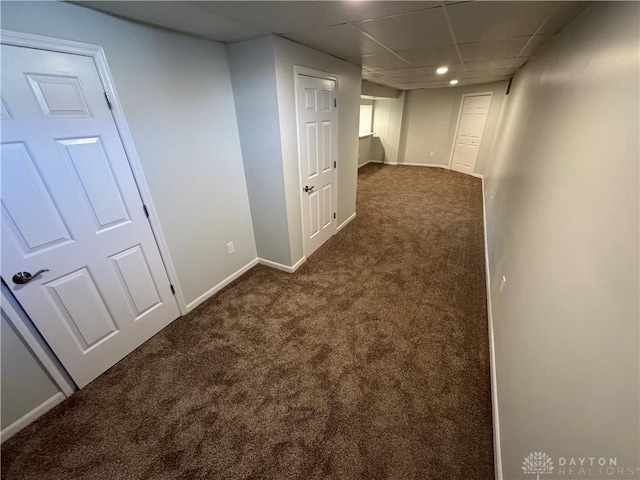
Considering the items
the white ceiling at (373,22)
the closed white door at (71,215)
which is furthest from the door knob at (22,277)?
the white ceiling at (373,22)

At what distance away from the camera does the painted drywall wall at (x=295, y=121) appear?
214 cm

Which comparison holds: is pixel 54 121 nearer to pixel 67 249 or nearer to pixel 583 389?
pixel 67 249

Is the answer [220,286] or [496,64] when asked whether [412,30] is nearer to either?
[496,64]

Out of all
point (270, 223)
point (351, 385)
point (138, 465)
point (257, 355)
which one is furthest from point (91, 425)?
point (270, 223)

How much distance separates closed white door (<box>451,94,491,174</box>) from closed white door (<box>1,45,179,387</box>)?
24.1 ft

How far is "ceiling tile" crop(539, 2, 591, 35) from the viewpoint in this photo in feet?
4.77

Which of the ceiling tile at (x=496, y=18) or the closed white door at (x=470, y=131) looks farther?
the closed white door at (x=470, y=131)

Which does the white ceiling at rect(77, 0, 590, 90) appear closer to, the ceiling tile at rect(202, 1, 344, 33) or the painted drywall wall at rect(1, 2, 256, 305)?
the ceiling tile at rect(202, 1, 344, 33)

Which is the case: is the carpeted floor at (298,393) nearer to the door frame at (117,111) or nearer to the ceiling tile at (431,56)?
the door frame at (117,111)

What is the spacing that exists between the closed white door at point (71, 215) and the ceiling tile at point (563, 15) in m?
2.81

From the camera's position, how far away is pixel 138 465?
4.35 ft

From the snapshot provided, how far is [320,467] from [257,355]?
0.83 metres

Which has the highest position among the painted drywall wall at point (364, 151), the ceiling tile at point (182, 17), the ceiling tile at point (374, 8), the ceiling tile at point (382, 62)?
the ceiling tile at point (382, 62)

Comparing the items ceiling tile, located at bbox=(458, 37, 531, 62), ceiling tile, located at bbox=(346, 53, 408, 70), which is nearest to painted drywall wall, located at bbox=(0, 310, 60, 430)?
ceiling tile, located at bbox=(346, 53, 408, 70)
